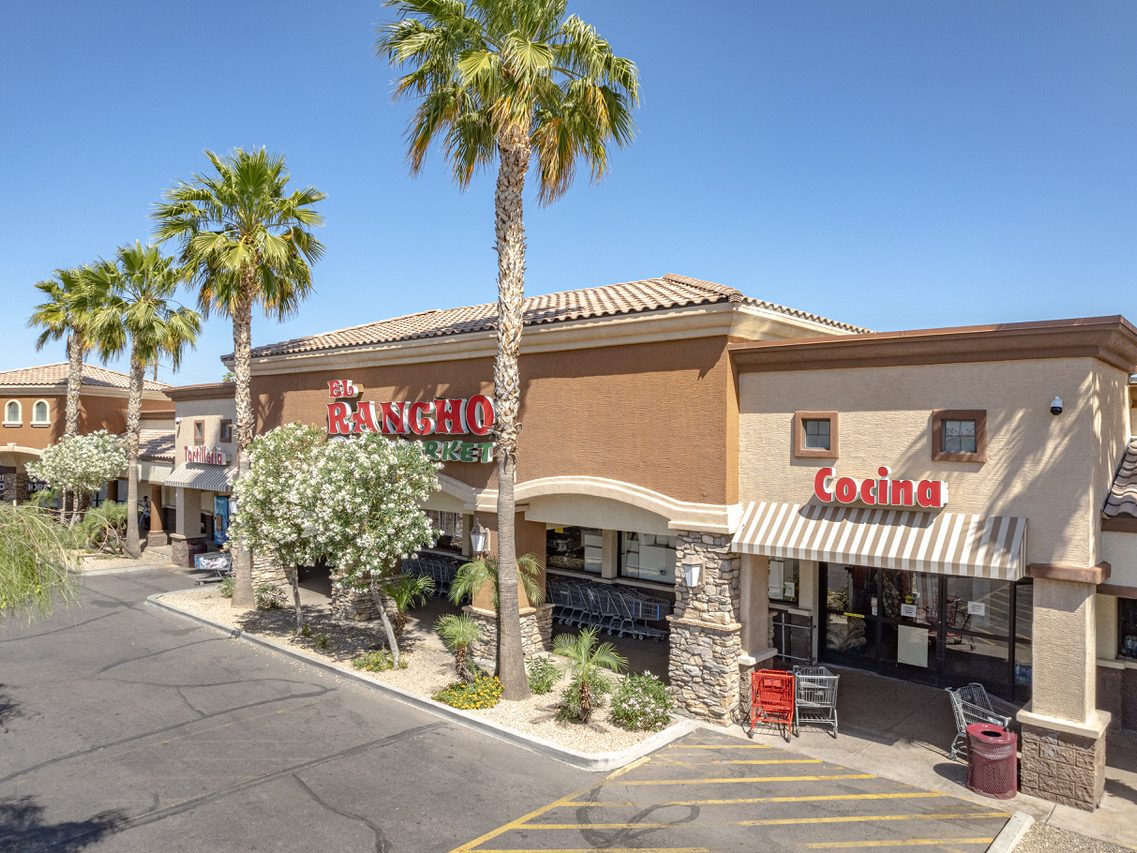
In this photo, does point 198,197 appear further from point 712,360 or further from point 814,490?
point 814,490

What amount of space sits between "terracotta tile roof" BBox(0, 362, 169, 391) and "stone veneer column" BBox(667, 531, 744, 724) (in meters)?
34.9

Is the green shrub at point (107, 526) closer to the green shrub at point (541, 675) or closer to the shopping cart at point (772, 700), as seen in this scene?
the green shrub at point (541, 675)

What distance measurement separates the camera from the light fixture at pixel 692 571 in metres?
14.4

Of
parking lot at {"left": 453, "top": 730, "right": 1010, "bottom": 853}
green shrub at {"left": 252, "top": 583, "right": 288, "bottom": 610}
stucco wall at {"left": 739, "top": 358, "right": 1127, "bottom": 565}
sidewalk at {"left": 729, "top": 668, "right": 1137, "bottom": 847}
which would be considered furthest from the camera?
green shrub at {"left": 252, "top": 583, "right": 288, "bottom": 610}

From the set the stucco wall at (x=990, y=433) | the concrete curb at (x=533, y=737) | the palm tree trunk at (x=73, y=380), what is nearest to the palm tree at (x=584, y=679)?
the concrete curb at (x=533, y=737)

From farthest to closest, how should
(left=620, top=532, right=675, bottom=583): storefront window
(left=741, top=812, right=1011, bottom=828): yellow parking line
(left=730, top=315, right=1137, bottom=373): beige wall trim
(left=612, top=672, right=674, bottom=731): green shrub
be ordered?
(left=620, top=532, right=675, bottom=583): storefront window, (left=612, top=672, right=674, bottom=731): green shrub, (left=730, top=315, right=1137, bottom=373): beige wall trim, (left=741, top=812, right=1011, bottom=828): yellow parking line

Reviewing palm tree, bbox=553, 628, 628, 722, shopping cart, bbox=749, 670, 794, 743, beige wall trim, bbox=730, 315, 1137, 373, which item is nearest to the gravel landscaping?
palm tree, bbox=553, 628, 628, 722

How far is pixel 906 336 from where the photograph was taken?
12.7 meters

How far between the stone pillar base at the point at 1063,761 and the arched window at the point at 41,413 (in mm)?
42657

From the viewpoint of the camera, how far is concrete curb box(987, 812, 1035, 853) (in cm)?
1008

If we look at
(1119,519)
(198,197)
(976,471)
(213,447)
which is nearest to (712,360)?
(976,471)

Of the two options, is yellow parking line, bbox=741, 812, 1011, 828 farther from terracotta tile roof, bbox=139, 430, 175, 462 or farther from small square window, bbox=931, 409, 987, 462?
terracotta tile roof, bbox=139, 430, 175, 462

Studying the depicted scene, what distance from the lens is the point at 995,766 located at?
→ 38.2 ft

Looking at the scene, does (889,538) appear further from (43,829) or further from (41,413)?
(41,413)
